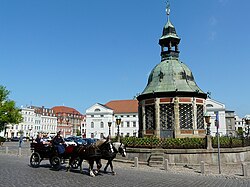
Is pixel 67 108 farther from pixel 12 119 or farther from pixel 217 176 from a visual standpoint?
pixel 217 176

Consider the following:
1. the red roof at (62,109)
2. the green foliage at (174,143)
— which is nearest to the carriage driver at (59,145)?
the green foliage at (174,143)

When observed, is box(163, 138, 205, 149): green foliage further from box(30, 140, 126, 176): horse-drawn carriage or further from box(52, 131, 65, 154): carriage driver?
box(52, 131, 65, 154): carriage driver

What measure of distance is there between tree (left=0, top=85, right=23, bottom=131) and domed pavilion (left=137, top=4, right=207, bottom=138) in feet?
117

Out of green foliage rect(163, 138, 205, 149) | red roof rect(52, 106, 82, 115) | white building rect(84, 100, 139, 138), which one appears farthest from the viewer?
red roof rect(52, 106, 82, 115)

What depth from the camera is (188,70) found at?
1099 inches

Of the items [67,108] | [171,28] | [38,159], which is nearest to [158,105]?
[171,28]

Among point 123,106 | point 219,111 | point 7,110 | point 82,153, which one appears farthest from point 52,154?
point 123,106

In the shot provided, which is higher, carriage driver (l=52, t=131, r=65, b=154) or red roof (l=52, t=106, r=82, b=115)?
red roof (l=52, t=106, r=82, b=115)

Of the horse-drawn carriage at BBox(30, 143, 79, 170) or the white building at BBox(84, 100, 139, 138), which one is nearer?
the horse-drawn carriage at BBox(30, 143, 79, 170)

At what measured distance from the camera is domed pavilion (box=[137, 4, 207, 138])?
931 inches

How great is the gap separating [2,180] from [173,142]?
41.2 ft

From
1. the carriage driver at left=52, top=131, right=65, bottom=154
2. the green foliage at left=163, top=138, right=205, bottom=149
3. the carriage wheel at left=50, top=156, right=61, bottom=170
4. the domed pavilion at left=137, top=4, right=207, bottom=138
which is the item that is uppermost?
the domed pavilion at left=137, top=4, right=207, bottom=138

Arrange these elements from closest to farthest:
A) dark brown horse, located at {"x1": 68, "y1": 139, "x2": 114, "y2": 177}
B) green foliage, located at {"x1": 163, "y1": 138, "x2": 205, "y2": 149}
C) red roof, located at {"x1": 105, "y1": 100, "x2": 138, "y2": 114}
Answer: dark brown horse, located at {"x1": 68, "y1": 139, "x2": 114, "y2": 177}
green foliage, located at {"x1": 163, "y1": 138, "x2": 205, "y2": 149}
red roof, located at {"x1": 105, "y1": 100, "x2": 138, "y2": 114}

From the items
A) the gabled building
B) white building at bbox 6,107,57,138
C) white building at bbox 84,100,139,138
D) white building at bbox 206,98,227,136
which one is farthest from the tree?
the gabled building
